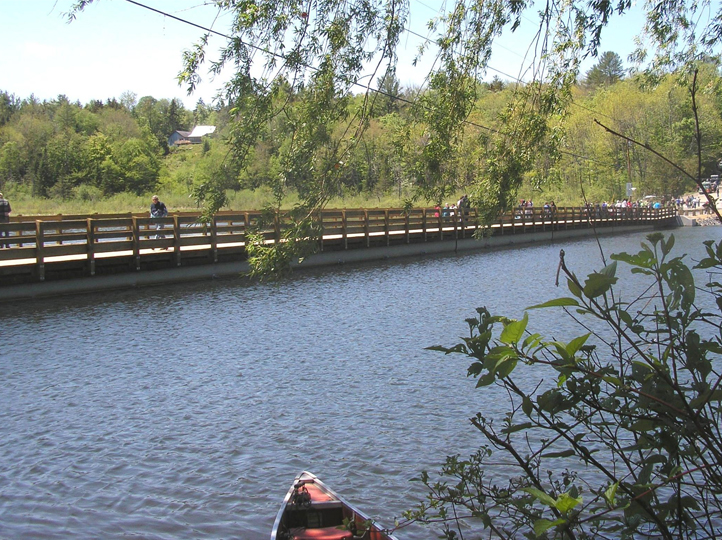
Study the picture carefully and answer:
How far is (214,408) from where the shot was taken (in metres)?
10.4

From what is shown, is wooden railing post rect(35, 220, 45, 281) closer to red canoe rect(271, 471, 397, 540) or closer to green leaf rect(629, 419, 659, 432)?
red canoe rect(271, 471, 397, 540)

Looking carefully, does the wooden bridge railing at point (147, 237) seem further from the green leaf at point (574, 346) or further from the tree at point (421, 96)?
the green leaf at point (574, 346)

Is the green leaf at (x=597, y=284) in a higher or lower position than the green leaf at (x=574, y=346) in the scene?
higher

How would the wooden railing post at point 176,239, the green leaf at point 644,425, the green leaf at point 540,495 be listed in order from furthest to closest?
the wooden railing post at point 176,239, the green leaf at point 644,425, the green leaf at point 540,495

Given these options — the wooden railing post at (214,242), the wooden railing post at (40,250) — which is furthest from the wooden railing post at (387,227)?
the wooden railing post at (40,250)

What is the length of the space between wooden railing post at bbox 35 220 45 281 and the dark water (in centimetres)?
123

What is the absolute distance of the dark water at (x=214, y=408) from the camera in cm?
739

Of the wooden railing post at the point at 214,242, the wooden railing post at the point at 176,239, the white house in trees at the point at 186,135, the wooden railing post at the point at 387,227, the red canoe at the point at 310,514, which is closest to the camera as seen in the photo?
the red canoe at the point at 310,514

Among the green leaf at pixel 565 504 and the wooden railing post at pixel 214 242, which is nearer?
the green leaf at pixel 565 504

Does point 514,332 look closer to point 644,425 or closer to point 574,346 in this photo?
point 574,346

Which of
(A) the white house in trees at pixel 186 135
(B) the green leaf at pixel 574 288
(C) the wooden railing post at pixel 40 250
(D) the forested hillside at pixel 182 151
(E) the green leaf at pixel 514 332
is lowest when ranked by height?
(C) the wooden railing post at pixel 40 250

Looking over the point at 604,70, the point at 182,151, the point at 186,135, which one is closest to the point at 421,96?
the point at 182,151

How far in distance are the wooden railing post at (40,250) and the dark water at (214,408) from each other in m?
1.23

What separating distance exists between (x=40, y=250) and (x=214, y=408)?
11.2m
